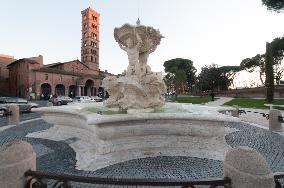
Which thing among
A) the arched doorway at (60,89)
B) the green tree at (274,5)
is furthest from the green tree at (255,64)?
the arched doorway at (60,89)

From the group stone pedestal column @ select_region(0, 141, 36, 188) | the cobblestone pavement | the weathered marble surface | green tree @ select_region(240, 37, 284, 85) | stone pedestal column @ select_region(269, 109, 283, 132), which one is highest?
green tree @ select_region(240, 37, 284, 85)

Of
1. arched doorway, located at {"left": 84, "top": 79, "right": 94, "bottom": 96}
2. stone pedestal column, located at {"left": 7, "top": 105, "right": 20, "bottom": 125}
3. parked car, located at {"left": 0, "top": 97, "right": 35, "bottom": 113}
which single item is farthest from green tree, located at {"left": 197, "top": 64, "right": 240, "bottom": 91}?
stone pedestal column, located at {"left": 7, "top": 105, "right": 20, "bottom": 125}

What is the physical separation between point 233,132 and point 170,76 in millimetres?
46757

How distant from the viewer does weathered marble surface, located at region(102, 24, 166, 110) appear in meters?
8.06

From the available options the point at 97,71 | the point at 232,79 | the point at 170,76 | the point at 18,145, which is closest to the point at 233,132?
the point at 18,145

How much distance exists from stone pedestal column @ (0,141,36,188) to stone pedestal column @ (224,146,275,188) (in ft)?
8.27

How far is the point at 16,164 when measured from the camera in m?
2.79

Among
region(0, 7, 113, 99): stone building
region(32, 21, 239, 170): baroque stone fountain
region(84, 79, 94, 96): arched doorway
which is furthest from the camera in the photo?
region(84, 79, 94, 96): arched doorway

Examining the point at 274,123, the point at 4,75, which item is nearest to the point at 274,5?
the point at 274,123

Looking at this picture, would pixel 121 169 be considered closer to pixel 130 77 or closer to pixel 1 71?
pixel 130 77

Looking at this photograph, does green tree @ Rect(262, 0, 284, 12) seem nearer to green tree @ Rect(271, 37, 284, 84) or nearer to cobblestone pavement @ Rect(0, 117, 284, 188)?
green tree @ Rect(271, 37, 284, 84)

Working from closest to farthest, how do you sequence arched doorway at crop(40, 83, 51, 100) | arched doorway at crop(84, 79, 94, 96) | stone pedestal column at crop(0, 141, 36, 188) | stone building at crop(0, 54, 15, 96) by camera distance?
1. stone pedestal column at crop(0, 141, 36, 188)
2. arched doorway at crop(40, 83, 51, 100)
3. stone building at crop(0, 54, 15, 96)
4. arched doorway at crop(84, 79, 94, 96)

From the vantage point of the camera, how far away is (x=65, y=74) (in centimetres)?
5478

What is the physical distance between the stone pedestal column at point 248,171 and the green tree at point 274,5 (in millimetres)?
30714
